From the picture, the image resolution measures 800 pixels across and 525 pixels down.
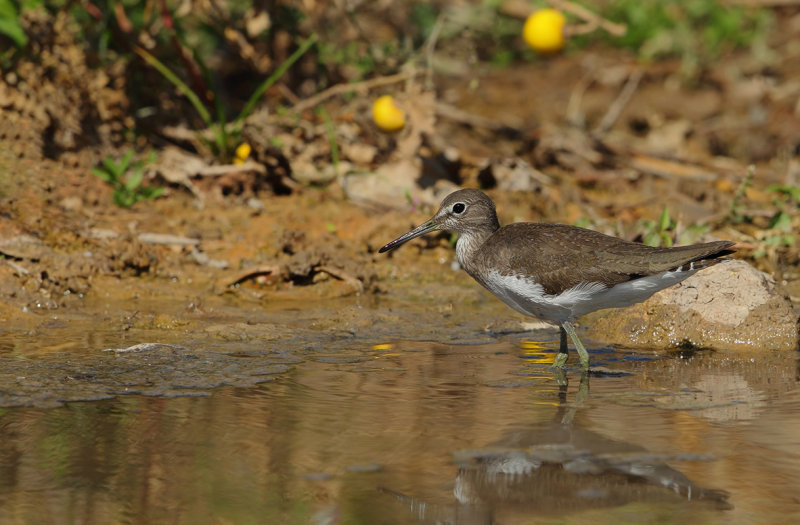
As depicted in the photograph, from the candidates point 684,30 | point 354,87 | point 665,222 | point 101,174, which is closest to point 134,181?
point 101,174

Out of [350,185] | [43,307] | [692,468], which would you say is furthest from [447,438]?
[350,185]

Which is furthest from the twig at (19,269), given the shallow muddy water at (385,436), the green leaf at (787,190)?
the green leaf at (787,190)

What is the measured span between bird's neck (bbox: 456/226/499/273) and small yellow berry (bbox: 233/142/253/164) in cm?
291

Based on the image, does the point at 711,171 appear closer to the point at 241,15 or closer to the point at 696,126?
the point at 696,126

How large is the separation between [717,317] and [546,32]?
4.18 m

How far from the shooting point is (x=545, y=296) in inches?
257

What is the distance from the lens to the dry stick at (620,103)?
492 inches

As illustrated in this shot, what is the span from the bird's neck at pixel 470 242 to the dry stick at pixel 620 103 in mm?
5124

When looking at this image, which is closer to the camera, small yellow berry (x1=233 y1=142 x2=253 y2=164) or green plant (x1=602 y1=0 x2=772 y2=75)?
small yellow berry (x1=233 y1=142 x2=253 y2=164)

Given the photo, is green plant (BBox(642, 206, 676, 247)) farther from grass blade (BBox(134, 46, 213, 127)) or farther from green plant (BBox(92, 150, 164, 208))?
green plant (BBox(92, 150, 164, 208))

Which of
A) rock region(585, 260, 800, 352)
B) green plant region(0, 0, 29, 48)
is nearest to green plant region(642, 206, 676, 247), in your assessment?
rock region(585, 260, 800, 352)

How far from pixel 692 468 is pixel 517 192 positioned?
5939mm

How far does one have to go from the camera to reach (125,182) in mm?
9344

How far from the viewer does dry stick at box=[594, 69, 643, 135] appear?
12494mm
